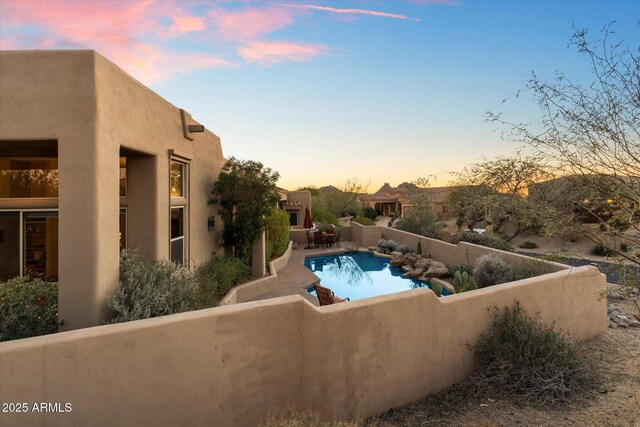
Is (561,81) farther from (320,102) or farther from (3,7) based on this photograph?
(320,102)

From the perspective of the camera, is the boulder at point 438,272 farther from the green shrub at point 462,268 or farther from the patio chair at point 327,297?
the patio chair at point 327,297

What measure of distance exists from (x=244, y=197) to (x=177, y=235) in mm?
3116

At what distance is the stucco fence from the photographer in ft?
11.0

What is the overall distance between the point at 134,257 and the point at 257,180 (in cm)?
555

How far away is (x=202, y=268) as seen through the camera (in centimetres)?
986

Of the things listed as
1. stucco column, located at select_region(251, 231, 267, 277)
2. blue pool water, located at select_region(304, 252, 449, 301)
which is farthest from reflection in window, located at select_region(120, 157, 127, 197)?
blue pool water, located at select_region(304, 252, 449, 301)

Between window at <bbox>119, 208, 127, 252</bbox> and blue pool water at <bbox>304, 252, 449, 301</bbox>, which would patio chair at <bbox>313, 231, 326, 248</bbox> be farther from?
window at <bbox>119, 208, 127, 252</bbox>

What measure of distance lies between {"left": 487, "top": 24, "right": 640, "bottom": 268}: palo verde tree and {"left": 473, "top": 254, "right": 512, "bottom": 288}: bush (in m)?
7.01

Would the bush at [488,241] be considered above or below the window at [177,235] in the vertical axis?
below

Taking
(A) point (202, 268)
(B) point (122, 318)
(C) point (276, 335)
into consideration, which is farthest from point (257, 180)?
(C) point (276, 335)

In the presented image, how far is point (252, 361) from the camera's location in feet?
13.7

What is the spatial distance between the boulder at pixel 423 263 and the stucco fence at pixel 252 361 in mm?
9903

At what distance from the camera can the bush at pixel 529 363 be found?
206 inches

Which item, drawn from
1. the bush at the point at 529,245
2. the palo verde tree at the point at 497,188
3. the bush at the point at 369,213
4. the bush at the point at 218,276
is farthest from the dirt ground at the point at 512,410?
the bush at the point at 369,213
